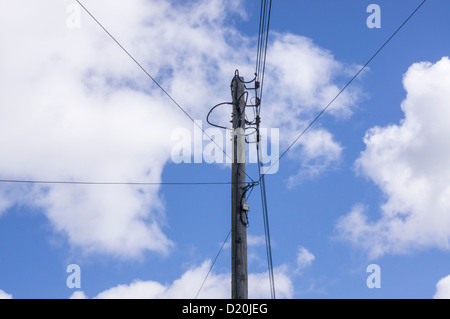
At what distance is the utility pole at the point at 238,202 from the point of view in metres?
8.02

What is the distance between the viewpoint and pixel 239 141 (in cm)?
930

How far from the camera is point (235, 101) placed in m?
9.74

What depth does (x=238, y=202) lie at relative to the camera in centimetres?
866

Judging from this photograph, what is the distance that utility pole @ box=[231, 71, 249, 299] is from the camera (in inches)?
316
